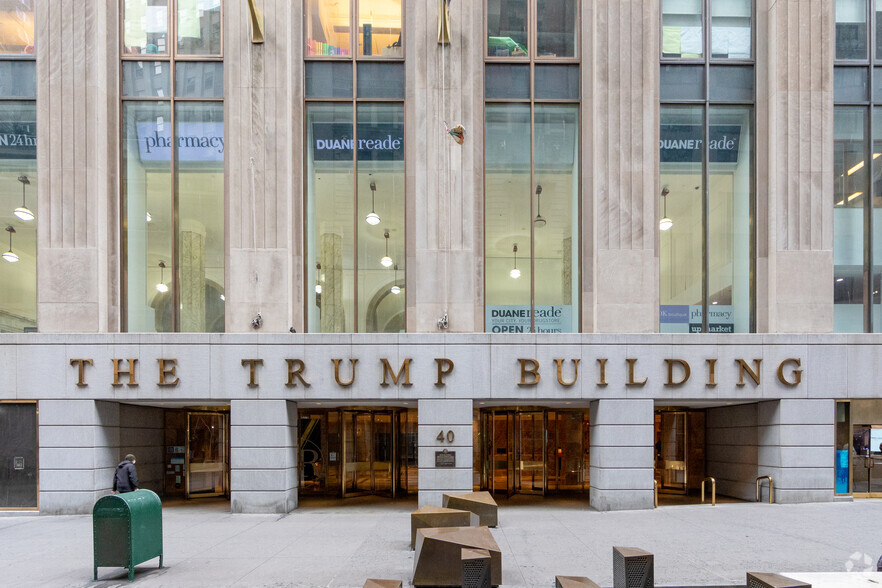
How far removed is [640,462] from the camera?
1489 cm

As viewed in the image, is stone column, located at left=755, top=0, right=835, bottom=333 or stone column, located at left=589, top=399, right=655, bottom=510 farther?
stone column, located at left=755, top=0, right=835, bottom=333

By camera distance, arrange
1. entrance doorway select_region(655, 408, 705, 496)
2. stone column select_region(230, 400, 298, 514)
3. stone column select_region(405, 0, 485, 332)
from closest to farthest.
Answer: stone column select_region(230, 400, 298, 514) < stone column select_region(405, 0, 485, 332) < entrance doorway select_region(655, 408, 705, 496)

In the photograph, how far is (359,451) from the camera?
59.5ft

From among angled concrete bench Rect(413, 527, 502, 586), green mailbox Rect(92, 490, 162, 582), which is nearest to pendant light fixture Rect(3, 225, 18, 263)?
green mailbox Rect(92, 490, 162, 582)

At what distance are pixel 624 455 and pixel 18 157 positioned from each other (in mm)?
17565

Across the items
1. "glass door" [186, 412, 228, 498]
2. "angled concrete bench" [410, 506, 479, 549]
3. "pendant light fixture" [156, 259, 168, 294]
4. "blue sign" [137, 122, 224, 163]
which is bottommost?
"glass door" [186, 412, 228, 498]

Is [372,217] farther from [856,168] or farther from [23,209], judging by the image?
[856,168]

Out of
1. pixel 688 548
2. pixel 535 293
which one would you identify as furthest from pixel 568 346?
pixel 688 548

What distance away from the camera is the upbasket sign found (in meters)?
16.2

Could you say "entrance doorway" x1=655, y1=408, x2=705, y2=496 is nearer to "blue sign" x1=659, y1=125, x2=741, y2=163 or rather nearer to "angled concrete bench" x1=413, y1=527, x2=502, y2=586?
"blue sign" x1=659, y1=125, x2=741, y2=163

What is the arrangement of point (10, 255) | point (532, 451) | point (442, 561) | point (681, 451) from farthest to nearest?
Result: point (681, 451) < point (532, 451) < point (10, 255) < point (442, 561)

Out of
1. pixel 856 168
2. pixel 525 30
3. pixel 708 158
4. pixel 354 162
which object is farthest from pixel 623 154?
pixel 354 162

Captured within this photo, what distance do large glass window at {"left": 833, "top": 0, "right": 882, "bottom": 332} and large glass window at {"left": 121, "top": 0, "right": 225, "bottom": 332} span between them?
1659 cm

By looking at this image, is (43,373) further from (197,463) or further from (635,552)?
(635,552)
